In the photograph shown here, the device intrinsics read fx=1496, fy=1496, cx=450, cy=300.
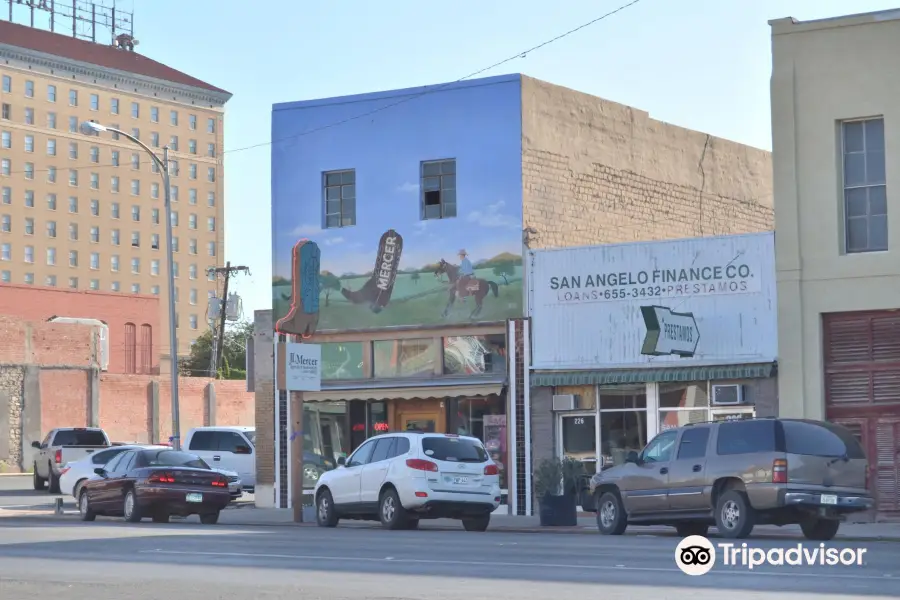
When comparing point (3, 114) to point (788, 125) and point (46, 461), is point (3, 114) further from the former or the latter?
point (788, 125)

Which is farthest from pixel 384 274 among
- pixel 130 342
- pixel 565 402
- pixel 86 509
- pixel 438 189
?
pixel 130 342

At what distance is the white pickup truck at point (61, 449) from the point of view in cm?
4388

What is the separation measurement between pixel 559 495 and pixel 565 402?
427cm

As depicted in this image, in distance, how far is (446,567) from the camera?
16.2 meters

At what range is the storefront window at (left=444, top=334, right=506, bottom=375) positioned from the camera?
105 ft

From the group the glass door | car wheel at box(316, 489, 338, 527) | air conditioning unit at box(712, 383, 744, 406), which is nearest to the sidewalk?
car wheel at box(316, 489, 338, 527)

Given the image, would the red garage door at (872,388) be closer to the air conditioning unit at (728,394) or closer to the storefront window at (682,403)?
the air conditioning unit at (728,394)

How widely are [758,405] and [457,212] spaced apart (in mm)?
7977

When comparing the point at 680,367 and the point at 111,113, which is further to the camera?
the point at 111,113

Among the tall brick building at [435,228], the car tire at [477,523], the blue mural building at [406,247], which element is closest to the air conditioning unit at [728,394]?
the tall brick building at [435,228]

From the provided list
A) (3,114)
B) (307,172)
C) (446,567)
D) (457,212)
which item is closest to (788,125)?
(457,212)

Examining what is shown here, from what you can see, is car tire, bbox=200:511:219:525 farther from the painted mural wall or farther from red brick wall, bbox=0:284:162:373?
red brick wall, bbox=0:284:162:373

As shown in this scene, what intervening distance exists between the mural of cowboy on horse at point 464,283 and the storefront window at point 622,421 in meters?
3.38

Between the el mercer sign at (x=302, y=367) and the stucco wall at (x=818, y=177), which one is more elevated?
the stucco wall at (x=818, y=177)
